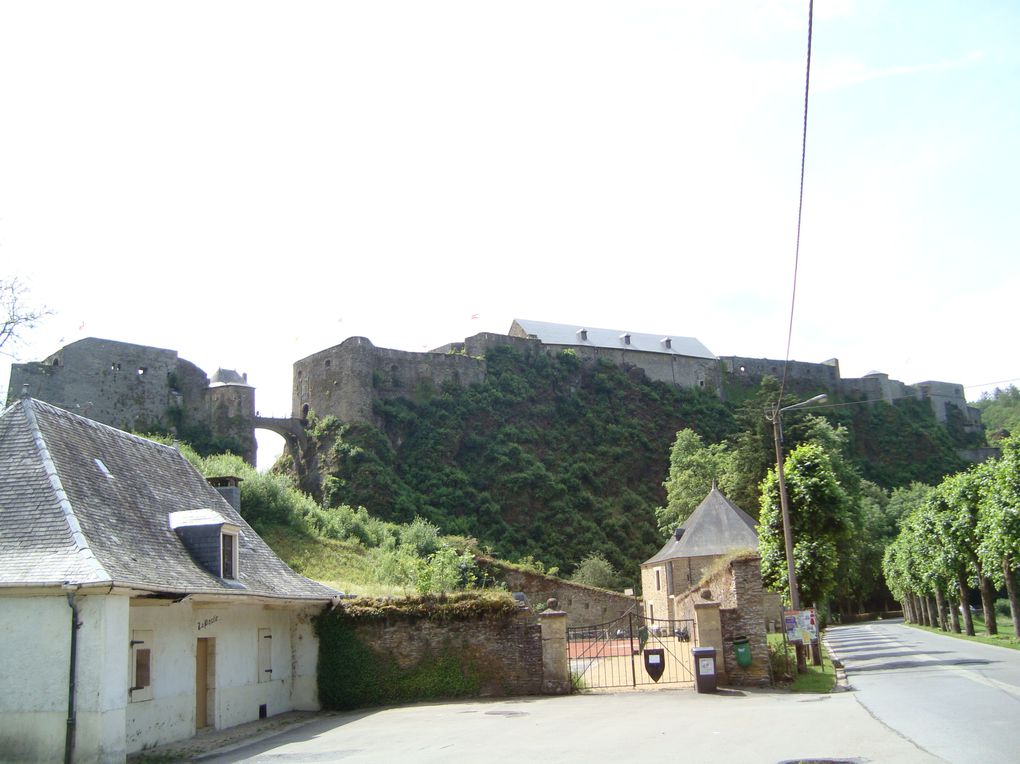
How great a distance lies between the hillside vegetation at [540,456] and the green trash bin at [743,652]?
1182 inches

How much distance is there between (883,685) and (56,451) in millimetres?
17166

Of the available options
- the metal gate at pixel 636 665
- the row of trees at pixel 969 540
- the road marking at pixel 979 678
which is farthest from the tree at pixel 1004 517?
the metal gate at pixel 636 665

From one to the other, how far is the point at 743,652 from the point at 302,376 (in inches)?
1907

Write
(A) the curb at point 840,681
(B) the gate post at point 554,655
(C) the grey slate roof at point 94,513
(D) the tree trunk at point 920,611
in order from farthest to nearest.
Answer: (D) the tree trunk at point 920,611
(B) the gate post at point 554,655
(A) the curb at point 840,681
(C) the grey slate roof at point 94,513

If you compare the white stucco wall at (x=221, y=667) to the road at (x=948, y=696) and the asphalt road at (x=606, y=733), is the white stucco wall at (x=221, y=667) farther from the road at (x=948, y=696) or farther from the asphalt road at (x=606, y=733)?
the road at (x=948, y=696)

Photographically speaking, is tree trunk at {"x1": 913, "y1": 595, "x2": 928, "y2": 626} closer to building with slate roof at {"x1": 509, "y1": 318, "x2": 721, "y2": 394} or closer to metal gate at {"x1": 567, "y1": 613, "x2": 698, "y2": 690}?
metal gate at {"x1": 567, "y1": 613, "x2": 698, "y2": 690}

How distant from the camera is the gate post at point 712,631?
1862cm

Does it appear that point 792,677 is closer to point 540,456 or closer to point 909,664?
point 909,664

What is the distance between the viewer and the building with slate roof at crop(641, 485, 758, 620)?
4184 centimetres

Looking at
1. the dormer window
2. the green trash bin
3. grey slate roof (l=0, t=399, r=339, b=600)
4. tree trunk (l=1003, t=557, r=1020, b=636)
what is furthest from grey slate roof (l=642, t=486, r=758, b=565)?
the dormer window

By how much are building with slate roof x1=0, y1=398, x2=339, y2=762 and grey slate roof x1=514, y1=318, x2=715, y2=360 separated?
59391mm

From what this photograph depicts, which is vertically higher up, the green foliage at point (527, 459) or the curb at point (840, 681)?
the green foliage at point (527, 459)

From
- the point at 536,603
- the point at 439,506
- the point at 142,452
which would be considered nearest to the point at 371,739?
the point at 142,452

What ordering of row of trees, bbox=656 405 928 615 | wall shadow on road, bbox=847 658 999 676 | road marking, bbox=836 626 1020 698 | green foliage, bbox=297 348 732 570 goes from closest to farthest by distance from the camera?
road marking, bbox=836 626 1020 698
wall shadow on road, bbox=847 658 999 676
row of trees, bbox=656 405 928 615
green foliage, bbox=297 348 732 570
